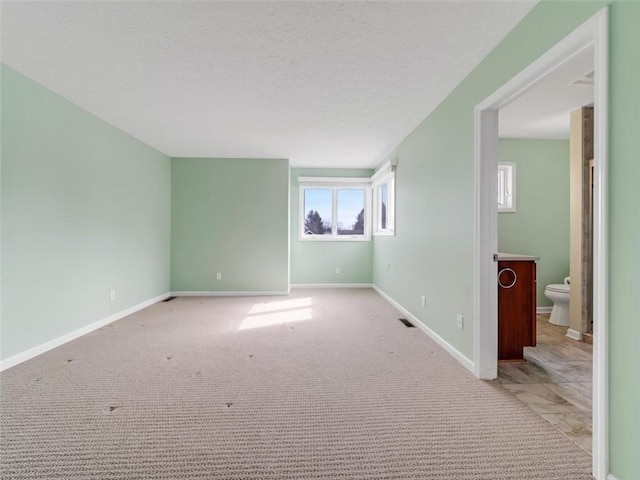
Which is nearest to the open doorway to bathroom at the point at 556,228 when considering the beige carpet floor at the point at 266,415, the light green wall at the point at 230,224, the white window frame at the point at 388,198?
the beige carpet floor at the point at 266,415

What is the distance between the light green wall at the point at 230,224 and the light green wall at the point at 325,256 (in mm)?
761

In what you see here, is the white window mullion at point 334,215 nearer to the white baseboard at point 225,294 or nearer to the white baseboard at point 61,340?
the white baseboard at point 225,294

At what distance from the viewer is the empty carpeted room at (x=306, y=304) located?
1.37 m

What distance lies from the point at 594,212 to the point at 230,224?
5.04 meters

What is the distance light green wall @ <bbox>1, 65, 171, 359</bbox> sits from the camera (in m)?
2.48

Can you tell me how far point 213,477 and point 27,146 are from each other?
9.89 feet

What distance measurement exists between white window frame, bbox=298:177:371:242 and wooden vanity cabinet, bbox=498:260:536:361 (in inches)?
150

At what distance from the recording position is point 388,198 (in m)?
5.20

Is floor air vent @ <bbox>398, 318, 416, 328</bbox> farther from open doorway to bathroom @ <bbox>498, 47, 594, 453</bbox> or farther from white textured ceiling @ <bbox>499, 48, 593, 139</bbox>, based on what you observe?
white textured ceiling @ <bbox>499, 48, 593, 139</bbox>

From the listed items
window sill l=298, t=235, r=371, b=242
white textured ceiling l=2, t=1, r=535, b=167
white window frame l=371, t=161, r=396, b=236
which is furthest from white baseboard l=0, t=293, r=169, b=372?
white window frame l=371, t=161, r=396, b=236

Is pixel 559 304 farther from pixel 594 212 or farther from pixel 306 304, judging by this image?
pixel 306 304

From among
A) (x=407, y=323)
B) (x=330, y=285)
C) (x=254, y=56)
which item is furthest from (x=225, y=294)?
A: (x=254, y=56)
